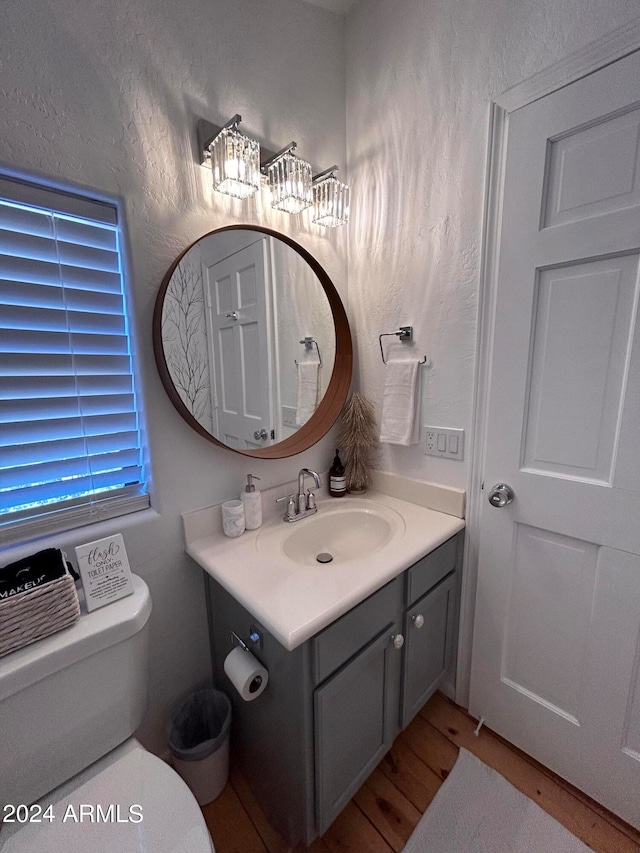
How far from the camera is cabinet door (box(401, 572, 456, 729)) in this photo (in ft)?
3.80

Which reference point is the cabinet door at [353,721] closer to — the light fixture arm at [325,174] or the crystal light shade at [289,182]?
the crystal light shade at [289,182]

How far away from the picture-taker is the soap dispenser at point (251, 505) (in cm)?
119

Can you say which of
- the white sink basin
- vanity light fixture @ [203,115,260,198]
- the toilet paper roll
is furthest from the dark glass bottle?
vanity light fixture @ [203,115,260,198]

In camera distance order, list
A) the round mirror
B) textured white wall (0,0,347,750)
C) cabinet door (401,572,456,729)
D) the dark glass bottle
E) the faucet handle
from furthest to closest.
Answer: the dark glass bottle → the faucet handle → cabinet door (401,572,456,729) → the round mirror → textured white wall (0,0,347,750)

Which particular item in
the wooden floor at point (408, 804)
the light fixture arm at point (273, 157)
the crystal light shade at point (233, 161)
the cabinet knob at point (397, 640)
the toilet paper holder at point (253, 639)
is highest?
the light fixture arm at point (273, 157)

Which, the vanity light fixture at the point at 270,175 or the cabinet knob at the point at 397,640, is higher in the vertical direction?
the vanity light fixture at the point at 270,175

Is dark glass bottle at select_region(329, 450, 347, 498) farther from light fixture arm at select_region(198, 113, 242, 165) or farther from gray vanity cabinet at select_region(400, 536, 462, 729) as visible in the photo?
light fixture arm at select_region(198, 113, 242, 165)

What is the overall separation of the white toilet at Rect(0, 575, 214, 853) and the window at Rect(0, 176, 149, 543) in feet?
1.07

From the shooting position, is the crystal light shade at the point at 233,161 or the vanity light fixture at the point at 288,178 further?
the vanity light fixture at the point at 288,178

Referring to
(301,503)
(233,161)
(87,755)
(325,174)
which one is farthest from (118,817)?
(325,174)

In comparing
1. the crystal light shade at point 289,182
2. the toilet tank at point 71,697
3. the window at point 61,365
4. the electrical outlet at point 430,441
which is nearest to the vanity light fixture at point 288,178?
the crystal light shade at point 289,182

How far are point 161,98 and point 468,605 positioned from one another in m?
1.87

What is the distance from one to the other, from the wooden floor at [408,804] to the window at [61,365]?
101 cm

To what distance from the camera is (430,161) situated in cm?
120
